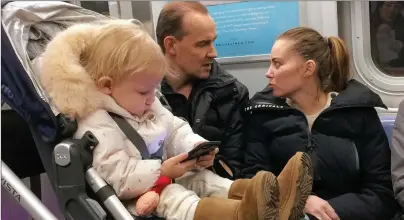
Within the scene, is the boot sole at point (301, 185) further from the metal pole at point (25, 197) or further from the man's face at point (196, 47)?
the man's face at point (196, 47)

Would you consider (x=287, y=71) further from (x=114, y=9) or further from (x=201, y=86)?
(x=114, y=9)

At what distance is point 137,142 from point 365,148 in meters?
0.96

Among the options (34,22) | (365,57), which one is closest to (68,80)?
(34,22)

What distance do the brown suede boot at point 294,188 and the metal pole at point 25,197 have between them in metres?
0.65

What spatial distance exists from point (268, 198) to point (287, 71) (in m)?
0.89

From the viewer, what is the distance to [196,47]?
7.98ft

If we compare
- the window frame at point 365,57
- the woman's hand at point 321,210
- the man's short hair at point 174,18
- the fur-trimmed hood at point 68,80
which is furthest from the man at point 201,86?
the window frame at point 365,57

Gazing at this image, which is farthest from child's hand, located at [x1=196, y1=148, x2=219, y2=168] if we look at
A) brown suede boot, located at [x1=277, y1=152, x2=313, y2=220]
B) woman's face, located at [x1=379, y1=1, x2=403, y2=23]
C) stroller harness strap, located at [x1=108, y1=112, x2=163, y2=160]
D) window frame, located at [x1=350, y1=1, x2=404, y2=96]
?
woman's face, located at [x1=379, y1=1, x2=403, y2=23]

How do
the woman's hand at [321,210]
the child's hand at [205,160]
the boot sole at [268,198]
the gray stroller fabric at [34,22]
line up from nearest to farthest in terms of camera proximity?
the boot sole at [268,198] < the gray stroller fabric at [34,22] < the child's hand at [205,160] < the woman's hand at [321,210]

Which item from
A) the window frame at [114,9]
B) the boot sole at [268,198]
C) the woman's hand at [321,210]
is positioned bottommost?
the woman's hand at [321,210]

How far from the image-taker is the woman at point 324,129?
213cm

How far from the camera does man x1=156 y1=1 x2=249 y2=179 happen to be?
2.34m

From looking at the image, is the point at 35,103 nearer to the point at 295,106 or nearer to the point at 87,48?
the point at 87,48

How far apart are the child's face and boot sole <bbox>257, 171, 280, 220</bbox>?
1.64 feet
